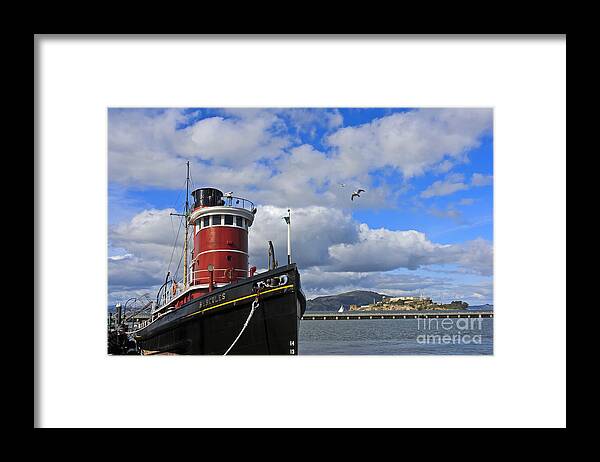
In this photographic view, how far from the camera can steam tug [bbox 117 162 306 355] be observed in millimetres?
11984

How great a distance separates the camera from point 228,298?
12.2 meters

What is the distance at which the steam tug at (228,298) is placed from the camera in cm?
1198
